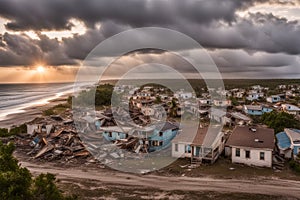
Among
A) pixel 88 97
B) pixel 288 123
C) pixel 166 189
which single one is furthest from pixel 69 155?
pixel 88 97

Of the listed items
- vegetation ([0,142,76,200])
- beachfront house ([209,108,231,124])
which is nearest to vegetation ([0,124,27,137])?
vegetation ([0,142,76,200])

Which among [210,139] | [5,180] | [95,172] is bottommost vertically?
[95,172]

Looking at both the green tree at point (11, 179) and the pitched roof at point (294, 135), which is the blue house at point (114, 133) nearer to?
the pitched roof at point (294, 135)

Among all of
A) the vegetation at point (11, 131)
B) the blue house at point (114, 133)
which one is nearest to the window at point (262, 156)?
the blue house at point (114, 133)

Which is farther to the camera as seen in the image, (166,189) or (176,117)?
(176,117)

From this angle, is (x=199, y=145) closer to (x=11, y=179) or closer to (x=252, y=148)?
(x=252, y=148)

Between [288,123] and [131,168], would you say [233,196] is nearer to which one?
[131,168]
